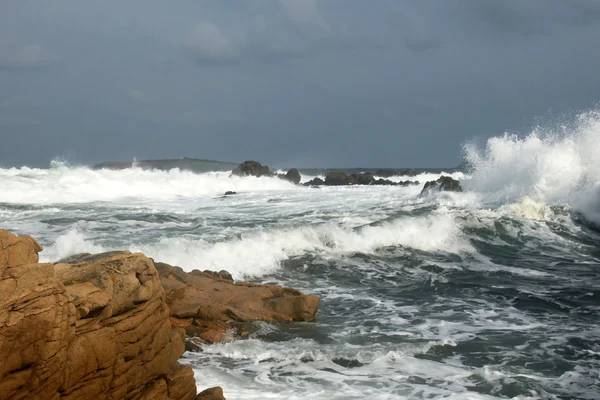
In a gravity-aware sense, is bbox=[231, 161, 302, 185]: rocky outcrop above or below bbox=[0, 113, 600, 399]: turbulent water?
above

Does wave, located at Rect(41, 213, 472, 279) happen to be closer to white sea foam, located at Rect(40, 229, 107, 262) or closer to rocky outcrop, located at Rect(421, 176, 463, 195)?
white sea foam, located at Rect(40, 229, 107, 262)

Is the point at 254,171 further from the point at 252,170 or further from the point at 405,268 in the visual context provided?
the point at 405,268

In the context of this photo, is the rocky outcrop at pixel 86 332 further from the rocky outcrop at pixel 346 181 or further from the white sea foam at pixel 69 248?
the rocky outcrop at pixel 346 181

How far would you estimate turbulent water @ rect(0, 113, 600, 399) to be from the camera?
21.5 ft

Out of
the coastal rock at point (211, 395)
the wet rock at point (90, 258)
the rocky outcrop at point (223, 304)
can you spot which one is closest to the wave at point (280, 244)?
the rocky outcrop at point (223, 304)

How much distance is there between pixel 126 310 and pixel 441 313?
572 centimetres

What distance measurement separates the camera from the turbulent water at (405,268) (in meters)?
6.55

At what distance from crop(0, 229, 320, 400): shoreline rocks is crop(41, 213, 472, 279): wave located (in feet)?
23.7

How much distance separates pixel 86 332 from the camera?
14.5 feet

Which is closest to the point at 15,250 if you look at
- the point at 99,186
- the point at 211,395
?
the point at 211,395

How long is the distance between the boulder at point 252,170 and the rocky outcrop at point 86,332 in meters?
40.4

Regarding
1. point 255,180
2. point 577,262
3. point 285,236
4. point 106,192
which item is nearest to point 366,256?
point 285,236

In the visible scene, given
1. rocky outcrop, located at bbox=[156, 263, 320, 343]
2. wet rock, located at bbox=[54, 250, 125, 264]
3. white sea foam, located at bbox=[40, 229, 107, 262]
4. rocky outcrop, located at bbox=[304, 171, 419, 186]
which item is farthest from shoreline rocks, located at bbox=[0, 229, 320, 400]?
rocky outcrop, located at bbox=[304, 171, 419, 186]

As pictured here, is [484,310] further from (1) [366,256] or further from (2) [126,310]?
(2) [126,310]
